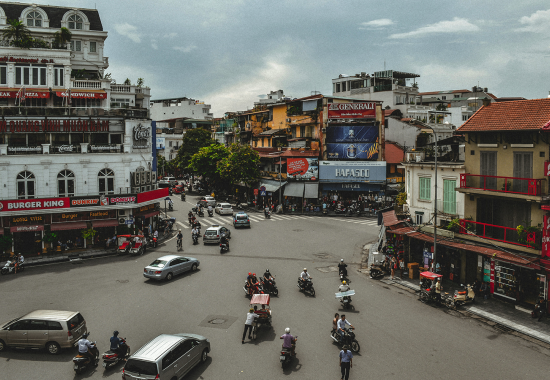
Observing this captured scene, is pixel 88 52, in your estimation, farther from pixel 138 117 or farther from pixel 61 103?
pixel 138 117

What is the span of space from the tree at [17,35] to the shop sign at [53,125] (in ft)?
37.4

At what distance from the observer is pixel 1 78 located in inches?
1443

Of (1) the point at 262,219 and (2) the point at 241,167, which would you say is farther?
(2) the point at 241,167

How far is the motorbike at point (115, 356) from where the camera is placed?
45.8ft

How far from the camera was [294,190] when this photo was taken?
172 feet

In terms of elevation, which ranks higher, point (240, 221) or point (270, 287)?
point (240, 221)

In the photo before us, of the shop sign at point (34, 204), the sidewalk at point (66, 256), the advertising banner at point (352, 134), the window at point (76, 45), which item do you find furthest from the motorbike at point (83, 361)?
the advertising banner at point (352, 134)

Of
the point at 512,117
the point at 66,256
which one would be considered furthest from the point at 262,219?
the point at 512,117

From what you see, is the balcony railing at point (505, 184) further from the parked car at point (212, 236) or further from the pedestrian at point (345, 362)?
the parked car at point (212, 236)

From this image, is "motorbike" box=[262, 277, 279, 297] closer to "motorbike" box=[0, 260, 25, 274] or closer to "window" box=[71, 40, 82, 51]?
"motorbike" box=[0, 260, 25, 274]

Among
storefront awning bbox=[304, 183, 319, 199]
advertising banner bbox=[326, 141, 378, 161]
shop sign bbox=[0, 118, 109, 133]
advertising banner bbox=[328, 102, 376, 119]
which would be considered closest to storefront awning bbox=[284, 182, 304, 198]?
storefront awning bbox=[304, 183, 319, 199]

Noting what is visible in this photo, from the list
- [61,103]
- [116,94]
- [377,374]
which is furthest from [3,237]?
[377,374]

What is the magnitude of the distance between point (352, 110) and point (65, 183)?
34958 mm

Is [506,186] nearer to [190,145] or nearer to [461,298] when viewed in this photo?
[461,298]
